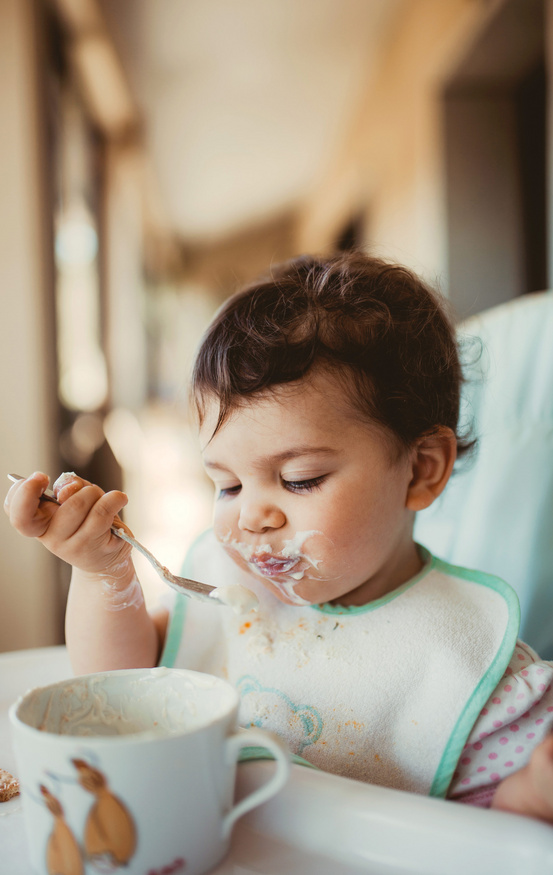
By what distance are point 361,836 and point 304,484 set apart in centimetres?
35

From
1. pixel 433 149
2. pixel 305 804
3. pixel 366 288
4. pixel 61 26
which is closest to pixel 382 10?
pixel 433 149

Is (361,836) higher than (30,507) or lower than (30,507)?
lower

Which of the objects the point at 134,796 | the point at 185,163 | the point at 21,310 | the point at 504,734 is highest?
the point at 185,163

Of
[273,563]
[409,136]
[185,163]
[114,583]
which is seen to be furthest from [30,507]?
[185,163]

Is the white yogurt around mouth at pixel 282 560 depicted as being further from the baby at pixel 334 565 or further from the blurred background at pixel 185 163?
the blurred background at pixel 185 163

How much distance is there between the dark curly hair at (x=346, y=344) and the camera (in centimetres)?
72

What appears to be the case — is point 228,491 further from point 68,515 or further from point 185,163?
point 185,163

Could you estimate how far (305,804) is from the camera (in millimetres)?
465

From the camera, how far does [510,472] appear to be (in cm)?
102

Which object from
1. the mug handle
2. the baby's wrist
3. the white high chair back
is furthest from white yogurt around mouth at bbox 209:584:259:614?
the white high chair back

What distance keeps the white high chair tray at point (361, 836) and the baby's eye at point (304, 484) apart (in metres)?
0.29

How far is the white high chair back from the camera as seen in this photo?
3.11 ft

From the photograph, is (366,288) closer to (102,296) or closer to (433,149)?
(433,149)

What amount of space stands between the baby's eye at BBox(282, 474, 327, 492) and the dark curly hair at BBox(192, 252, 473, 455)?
0.09 meters
